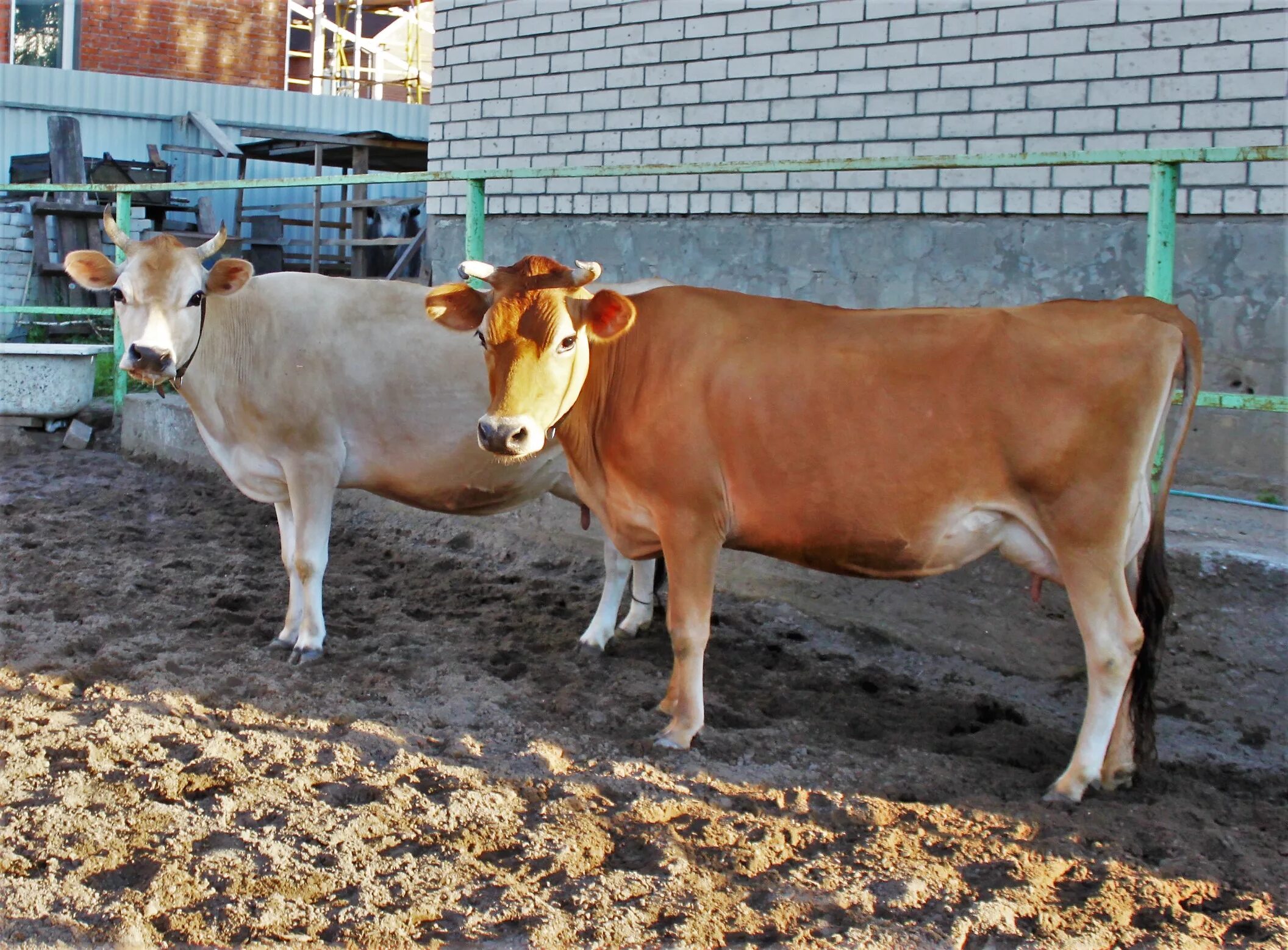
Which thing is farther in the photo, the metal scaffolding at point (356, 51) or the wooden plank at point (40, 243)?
the metal scaffolding at point (356, 51)

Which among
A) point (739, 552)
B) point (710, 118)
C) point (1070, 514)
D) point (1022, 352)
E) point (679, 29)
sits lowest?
point (739, 552)

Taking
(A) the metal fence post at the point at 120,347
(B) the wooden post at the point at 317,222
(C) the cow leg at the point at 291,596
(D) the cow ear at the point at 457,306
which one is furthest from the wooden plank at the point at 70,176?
(D) the cow ear at the point at 457,306

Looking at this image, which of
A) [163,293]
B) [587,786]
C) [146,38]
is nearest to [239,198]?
[146,38]

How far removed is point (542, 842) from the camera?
10.4 feet

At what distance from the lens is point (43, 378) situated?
888 centimetres

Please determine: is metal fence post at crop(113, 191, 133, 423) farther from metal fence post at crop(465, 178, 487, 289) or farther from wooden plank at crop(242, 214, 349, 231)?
wooden plank at crop(242, 214, 349, 231)

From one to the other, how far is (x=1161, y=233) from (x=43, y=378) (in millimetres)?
7423

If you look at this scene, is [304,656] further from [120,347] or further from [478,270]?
[120,347]

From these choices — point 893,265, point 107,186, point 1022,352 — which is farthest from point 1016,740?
point 107,186

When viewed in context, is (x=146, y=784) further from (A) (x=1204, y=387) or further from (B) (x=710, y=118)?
(B) (x=710, y=118)

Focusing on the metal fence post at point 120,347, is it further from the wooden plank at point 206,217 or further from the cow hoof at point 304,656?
the wooden plank at point 206,217

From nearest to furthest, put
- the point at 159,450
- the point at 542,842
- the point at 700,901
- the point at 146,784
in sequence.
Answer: the point at 700,901 < the point at 542,842 < the point at 146,784 < the point at 159,450

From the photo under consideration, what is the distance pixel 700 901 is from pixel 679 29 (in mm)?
7124

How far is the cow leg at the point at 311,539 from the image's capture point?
4938 millimetres
